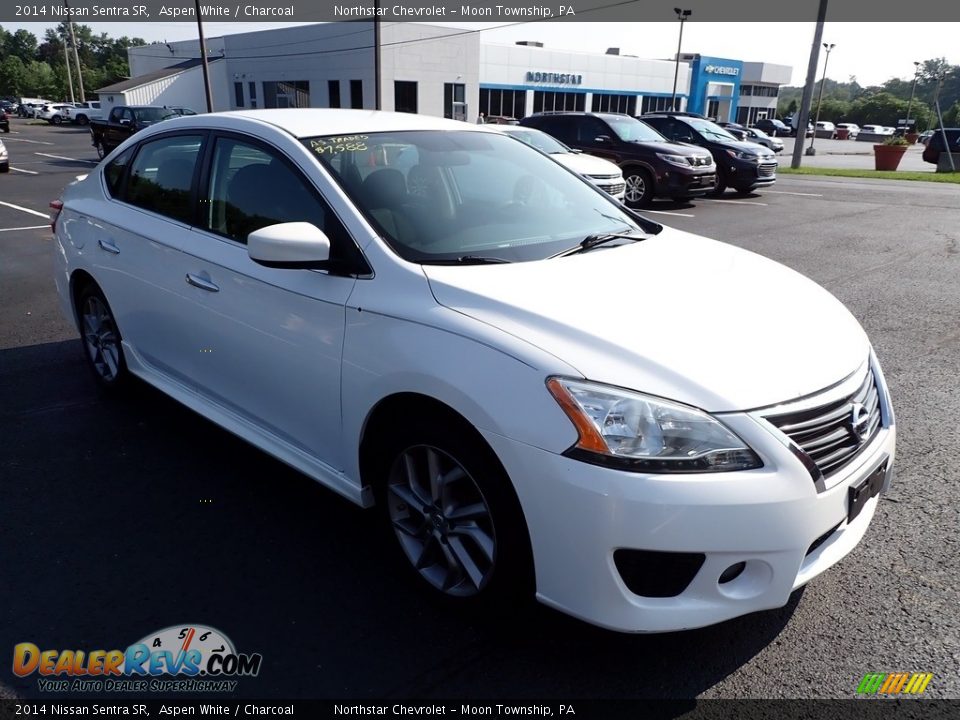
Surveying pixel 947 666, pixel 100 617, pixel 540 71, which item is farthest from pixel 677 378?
pixel 540 71

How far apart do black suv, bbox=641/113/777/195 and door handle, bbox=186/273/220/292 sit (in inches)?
583

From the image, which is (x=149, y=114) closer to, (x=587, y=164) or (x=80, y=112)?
(x=587, y=164)

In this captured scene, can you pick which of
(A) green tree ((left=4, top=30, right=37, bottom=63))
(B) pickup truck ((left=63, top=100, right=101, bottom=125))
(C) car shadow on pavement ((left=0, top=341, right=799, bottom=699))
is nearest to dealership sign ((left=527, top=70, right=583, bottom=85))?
(B) pickup truck ((left=63, top=100, right=101, bottom=125))

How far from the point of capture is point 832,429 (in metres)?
2.35

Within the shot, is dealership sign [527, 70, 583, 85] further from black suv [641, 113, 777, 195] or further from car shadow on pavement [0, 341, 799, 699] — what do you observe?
car shadow on pavement [0, 341, 799, 699]

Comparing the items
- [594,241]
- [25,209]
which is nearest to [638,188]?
[25,209]

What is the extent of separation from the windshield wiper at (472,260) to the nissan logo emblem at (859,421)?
52.4 inches

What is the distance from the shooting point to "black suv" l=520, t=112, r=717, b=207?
46.5ft

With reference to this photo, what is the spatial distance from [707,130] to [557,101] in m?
38.1

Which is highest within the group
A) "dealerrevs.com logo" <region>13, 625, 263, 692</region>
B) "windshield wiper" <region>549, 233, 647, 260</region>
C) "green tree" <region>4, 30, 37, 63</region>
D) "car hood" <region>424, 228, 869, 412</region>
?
"green tree" <region>4, 30, 37, 63</region>

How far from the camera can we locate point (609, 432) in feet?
7.06

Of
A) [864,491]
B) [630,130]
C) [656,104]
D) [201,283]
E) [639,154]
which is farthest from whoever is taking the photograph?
[656,104]

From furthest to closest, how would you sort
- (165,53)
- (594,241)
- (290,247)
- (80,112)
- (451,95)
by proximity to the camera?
(165,53), (80,112), (451,95), (594,241), (290,247)

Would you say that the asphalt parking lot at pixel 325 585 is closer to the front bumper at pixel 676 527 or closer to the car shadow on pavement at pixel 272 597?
the car shadow on pavement at pixel 272 597
